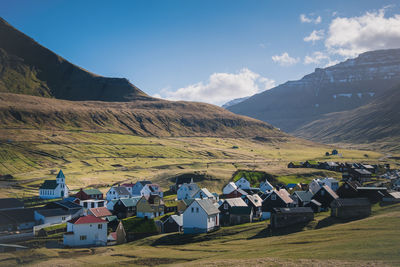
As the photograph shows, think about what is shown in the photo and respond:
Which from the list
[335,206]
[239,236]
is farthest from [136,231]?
[335,206]

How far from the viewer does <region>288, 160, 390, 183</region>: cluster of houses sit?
143500mm

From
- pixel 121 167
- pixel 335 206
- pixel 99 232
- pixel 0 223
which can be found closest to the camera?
pixel 335 206

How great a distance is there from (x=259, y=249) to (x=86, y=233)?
1455 inches

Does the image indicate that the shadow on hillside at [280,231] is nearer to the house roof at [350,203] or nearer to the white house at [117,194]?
the house roof at [350,203]

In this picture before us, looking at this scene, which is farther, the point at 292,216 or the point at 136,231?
the point at 136,231

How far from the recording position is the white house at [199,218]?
68.4m

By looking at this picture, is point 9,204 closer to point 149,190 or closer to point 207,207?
point 149,190

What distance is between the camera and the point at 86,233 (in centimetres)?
6862

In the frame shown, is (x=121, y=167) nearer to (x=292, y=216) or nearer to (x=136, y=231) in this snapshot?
(x=136, y=231)

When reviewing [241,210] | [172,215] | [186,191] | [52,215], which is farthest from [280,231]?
[186,191]

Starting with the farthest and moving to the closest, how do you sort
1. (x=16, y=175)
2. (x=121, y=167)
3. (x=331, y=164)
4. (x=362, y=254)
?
(x=121, y=167) → (x=331, y=164) → (x=16, y=175) → (x=362, y=254)

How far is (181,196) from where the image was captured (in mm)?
114188

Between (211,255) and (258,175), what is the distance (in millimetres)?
97023

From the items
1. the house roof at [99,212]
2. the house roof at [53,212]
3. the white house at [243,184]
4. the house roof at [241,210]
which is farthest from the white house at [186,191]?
the house roof at [241,210]
